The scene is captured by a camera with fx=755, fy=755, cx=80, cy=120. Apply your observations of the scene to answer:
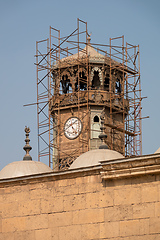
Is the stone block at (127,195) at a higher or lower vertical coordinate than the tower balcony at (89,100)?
lower

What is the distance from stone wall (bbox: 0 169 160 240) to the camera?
15656 millimetres

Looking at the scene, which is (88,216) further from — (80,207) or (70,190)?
(70,190)

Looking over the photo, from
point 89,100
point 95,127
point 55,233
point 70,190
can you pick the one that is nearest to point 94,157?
point 70,190

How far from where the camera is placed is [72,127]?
39.6 metres

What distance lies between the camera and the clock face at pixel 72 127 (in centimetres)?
3941

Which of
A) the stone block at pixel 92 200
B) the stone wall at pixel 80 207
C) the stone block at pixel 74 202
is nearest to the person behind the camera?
the stone wall at pixel 80 207

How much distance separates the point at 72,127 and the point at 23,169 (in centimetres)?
1693

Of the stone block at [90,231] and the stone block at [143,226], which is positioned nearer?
the stone block at [143,226]

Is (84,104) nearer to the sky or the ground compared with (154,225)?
nearer to the sky

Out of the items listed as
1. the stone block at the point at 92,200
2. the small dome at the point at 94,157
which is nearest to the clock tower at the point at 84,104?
the small dome at the point at 94,157

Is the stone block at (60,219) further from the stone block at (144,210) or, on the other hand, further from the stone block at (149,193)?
the stone block at (149,193)


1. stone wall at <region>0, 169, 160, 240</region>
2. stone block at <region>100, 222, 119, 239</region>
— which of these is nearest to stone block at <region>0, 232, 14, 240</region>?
A: stone wall at <region>0, 169, 160, 240</region>

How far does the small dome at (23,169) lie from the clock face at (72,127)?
52.1ft

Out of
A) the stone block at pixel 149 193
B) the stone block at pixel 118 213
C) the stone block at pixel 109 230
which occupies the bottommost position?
the stone block at pixel 109 230
